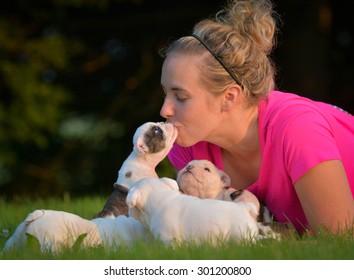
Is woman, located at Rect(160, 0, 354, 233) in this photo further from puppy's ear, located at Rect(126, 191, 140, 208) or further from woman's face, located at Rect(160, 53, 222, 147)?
puppy's ear, located at Rect(126, 191, 140, 208)

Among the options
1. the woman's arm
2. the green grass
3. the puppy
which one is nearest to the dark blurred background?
the puppy

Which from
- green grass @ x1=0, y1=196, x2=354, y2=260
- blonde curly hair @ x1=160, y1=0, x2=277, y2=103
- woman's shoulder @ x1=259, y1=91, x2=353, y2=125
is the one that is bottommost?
green grass @ x1=0, y1=196, x2=354, y2=260

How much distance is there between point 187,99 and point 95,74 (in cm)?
615

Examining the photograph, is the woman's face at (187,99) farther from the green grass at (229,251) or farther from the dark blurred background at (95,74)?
the dark blurred background at (95,74)

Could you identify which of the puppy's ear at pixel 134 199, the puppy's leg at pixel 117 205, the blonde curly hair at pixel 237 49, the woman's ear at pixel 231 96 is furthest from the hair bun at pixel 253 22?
the puppy's ear at pixel 134 199

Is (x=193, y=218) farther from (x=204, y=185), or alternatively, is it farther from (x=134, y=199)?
(x=204, y=185)

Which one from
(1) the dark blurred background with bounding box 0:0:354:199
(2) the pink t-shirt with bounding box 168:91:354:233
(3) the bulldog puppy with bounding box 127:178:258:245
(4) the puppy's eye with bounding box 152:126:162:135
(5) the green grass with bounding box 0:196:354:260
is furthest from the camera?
(1) the dark blurred background with bounding box 0:0:354:199

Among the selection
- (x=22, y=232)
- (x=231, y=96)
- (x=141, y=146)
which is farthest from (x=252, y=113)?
(x=22, y=232)

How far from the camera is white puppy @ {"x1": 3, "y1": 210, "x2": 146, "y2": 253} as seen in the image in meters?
3.20

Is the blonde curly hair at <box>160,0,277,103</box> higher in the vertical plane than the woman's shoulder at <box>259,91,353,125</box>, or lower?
higher

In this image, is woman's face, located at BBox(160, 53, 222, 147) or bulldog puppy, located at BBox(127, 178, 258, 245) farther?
woman's face, located at BBox(160, 53, 222, 147)

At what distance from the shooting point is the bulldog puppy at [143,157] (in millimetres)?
3863

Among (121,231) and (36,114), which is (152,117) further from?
(121,231)

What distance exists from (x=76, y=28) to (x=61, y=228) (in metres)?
6.69
